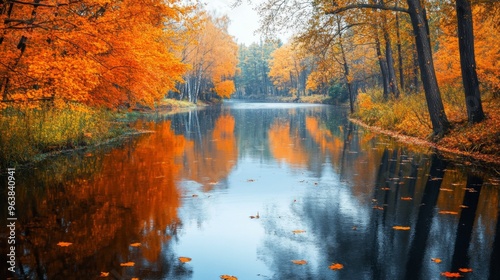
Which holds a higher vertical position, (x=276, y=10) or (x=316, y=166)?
(x=276, y=10)

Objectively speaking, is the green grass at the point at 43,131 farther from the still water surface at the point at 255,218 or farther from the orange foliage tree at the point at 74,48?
the still water surface at the point at 255,218

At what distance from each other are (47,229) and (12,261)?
49.8 inches

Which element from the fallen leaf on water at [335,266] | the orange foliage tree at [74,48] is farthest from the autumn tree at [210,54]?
the fallen leaf on water at [335,266]

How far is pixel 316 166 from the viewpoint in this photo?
12688 millimetres

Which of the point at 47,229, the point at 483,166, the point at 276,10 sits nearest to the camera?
the point at 47,229

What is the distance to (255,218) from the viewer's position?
7223 millimetres

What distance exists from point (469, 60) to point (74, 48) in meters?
13.3

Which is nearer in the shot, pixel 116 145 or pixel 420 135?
pixel 116 145

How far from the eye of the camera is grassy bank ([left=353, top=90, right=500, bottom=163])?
555 inches

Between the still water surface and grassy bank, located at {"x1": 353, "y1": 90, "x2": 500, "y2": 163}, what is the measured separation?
1.89 meters

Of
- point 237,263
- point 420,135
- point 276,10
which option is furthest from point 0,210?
point 420,135

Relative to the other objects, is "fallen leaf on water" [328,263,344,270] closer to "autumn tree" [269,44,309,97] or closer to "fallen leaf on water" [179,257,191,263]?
"fallen leaf on water" [179,257,191,263]

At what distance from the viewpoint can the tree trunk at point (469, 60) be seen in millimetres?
15586

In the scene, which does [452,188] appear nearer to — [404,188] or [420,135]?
[404,188]
